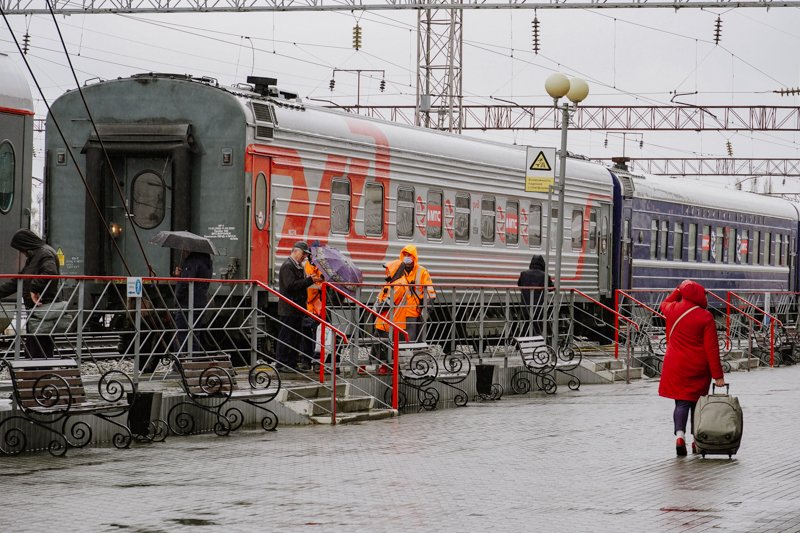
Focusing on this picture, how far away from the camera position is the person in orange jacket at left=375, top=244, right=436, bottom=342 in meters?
18.3

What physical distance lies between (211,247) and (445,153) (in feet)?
24.3

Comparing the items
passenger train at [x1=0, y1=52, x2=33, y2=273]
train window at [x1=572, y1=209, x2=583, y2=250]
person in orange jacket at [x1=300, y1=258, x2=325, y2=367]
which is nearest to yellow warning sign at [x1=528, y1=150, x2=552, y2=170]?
person in orange jacket at [x1=300, y1=258, x2=325, y2=367]

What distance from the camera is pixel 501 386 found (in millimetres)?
19703

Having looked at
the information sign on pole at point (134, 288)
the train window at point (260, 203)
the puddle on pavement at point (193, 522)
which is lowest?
the puddle on pavement at point (193, 522)

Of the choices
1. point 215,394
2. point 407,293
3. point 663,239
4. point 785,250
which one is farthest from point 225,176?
point 785,250

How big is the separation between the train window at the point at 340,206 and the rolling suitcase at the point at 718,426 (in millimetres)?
9050

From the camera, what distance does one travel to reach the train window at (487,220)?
2533cm

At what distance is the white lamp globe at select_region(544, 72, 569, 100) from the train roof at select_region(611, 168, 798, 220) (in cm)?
1047

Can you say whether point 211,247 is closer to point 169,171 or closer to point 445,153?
point 169,171

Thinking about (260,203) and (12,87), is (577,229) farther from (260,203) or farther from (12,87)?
(12,87)

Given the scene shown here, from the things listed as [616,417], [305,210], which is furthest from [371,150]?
[616,417]

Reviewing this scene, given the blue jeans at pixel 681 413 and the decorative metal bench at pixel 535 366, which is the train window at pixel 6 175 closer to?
the decorative metal bench at pixel 535 366

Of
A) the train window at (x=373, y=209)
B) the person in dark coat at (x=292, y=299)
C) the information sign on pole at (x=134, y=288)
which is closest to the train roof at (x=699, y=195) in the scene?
the train window at (x=373, y=209)

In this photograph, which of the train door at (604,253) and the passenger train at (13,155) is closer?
the passenger train at (13,155)
